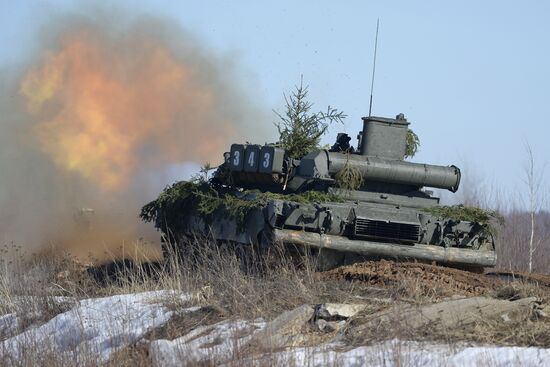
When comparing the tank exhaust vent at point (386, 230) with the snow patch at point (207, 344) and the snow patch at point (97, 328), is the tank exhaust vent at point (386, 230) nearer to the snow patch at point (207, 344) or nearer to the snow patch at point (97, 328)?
the snow patch at point (97, 328)

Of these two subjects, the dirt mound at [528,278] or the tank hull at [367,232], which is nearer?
the dirt mound at [528,278]

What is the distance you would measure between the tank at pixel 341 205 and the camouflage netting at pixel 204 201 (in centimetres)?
2

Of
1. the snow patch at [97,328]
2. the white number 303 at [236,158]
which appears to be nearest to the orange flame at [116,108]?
the white number 303 at [236,158]

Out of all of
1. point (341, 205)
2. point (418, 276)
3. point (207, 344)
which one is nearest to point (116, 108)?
point (341, 205)

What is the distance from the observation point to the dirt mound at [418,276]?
1385 centimetres

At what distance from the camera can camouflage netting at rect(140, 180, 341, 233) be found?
Result: 16578 millimetres

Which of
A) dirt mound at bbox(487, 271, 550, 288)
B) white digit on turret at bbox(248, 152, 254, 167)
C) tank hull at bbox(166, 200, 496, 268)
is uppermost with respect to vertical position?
white digit on turret at bbox(248, 152, 254, 167)

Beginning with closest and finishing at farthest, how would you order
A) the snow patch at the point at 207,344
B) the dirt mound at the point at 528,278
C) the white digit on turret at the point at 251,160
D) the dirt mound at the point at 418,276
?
→ the snow patch at the point at 207,344
the dirt mound at the point at 418,276
the dirt mound at the point at 528,278
the white digit on turret at the point at 251,160

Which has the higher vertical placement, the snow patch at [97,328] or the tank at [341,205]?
the tank at [341,205]

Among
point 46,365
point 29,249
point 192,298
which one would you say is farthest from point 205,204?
point 29,249

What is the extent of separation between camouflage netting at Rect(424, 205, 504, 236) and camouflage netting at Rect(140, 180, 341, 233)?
4.90ft

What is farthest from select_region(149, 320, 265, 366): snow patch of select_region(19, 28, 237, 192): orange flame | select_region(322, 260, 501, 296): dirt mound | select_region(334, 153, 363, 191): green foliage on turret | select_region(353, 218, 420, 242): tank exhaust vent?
select_region(19, 28, 237, 192): orange flame

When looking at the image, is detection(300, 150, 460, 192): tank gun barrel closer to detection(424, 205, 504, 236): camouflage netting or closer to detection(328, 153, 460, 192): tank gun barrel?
Result: detection(328, 153, 460, 192): tank gun barrel

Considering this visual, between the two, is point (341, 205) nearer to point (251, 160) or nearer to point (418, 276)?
point (251, 160)
